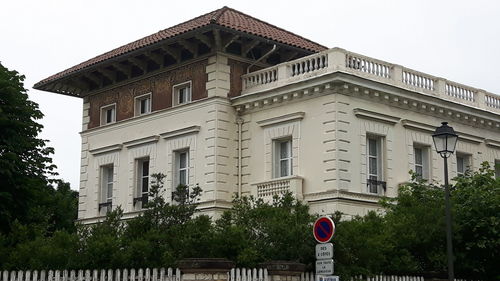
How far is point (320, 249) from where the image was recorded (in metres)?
15.8

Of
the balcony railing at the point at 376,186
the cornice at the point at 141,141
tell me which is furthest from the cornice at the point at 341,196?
the cornice at the point at 141,141

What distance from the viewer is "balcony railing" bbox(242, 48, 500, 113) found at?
2867 centimetres

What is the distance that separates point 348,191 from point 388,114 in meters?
3.68

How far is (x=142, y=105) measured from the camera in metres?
34.2

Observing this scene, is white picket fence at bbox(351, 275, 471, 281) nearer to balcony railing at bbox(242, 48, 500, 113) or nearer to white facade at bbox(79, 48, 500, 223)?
white facade at bbox(79, 48, 500, 223)

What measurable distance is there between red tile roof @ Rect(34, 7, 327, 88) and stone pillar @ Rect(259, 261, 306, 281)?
1359cm

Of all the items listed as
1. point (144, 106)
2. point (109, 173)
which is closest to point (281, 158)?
point (144, 106)

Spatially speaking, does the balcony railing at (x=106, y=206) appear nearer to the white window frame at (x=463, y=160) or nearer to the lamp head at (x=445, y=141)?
the white window frame at (x=463, y=160)

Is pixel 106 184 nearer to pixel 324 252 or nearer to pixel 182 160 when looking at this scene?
pixel 182 160

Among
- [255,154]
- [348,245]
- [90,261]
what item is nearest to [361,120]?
[255,154]

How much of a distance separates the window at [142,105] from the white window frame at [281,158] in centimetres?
634

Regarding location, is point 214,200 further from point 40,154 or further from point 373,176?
point 40,154

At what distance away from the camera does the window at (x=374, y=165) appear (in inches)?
1147

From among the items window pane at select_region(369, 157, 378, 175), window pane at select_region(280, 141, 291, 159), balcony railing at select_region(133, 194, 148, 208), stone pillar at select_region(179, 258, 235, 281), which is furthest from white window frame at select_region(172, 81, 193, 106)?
stone pillar at select_region(179, 258, 235, 281)
